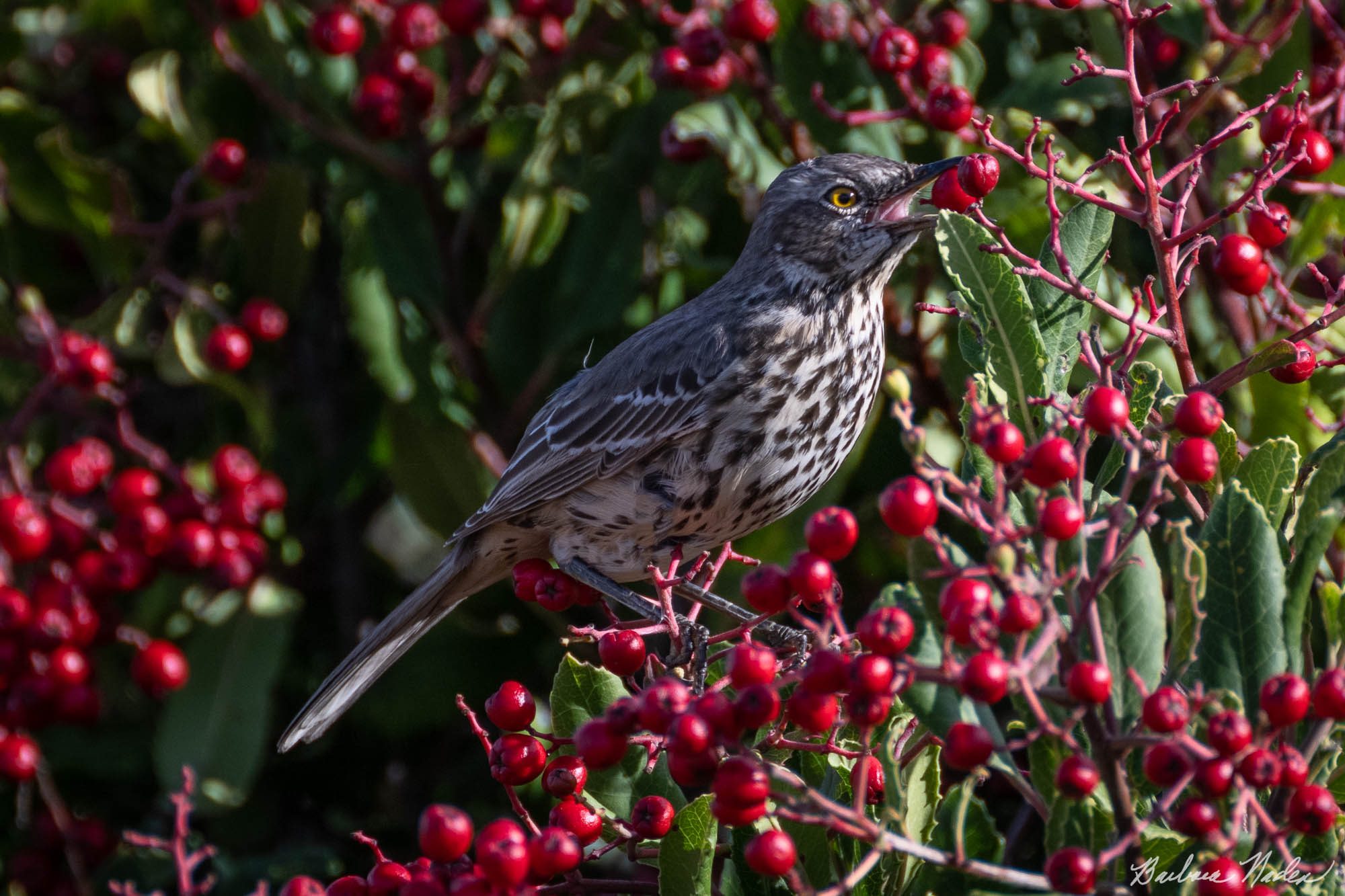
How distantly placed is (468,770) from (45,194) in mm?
2348

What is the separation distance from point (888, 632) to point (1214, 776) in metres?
0.41

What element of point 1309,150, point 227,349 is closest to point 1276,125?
point 1309,150

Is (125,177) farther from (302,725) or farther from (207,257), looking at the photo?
(302,725)

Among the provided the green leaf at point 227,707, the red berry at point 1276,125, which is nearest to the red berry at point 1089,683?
the red berry at point 1276,125

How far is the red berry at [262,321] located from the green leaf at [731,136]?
59.7 inches

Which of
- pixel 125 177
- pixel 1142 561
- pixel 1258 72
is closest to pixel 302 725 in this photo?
pixel 125 177

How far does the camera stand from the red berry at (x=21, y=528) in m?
4.16

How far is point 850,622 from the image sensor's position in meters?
3.72

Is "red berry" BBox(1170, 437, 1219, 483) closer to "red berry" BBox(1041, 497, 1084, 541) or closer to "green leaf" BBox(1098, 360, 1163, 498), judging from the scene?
"green leaf" BBox(1098, 360, 1163, 498)

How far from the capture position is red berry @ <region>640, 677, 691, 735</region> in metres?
1.99

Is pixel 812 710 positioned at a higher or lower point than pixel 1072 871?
higher

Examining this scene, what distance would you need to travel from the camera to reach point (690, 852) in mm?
2070

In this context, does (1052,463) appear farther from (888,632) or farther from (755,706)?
(755,706)

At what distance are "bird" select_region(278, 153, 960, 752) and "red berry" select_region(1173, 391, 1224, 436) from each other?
5.04ft
